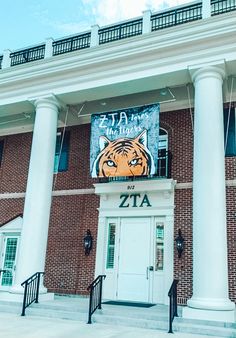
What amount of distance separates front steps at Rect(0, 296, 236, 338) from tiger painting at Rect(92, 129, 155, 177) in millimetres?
3560

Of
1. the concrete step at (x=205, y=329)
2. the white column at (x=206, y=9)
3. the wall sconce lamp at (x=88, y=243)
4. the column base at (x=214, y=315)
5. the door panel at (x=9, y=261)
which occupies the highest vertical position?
the white column at (x=206, y=9)

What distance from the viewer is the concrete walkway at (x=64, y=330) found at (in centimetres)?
659

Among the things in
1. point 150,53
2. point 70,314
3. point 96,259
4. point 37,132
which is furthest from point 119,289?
point 150,53

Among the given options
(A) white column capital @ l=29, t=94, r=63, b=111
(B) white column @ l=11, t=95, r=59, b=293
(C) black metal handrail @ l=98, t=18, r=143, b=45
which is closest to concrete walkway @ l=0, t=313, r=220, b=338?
(B) white column @ l=11, t=95, r=59, b=293

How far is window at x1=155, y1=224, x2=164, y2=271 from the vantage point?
1076 centimetres

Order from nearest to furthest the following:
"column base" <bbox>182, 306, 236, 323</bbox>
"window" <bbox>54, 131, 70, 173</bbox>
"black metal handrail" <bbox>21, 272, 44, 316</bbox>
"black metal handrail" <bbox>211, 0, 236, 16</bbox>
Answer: "column base" <bbox>182, 306, 236, 323</bbox>, "black metal handrail" <bbox>21, 272, 44, 316</bbox>, "black metal handrail" <bbox>211, 0, 236, 16</bbox>, "window" <bbox>54, 131, 70, 173</bbox>

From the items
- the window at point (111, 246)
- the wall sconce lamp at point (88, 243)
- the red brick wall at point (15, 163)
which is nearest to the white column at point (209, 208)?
the window at point (111, 246)

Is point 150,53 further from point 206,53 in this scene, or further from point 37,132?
point 37,132

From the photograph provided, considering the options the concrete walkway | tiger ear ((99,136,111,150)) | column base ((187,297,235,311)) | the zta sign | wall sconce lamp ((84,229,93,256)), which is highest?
tiger ear ((99,136,111,150))

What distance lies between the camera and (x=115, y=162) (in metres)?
10.4

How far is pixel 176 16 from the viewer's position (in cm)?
1045

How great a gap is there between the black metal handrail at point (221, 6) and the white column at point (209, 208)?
1783 mm

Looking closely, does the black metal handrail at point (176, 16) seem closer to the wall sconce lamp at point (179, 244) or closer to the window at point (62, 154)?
the window at point (62, 154)

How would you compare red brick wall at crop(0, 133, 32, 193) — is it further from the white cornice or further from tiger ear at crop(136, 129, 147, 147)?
tiger ear at crop(136, 129, 147, 147)
